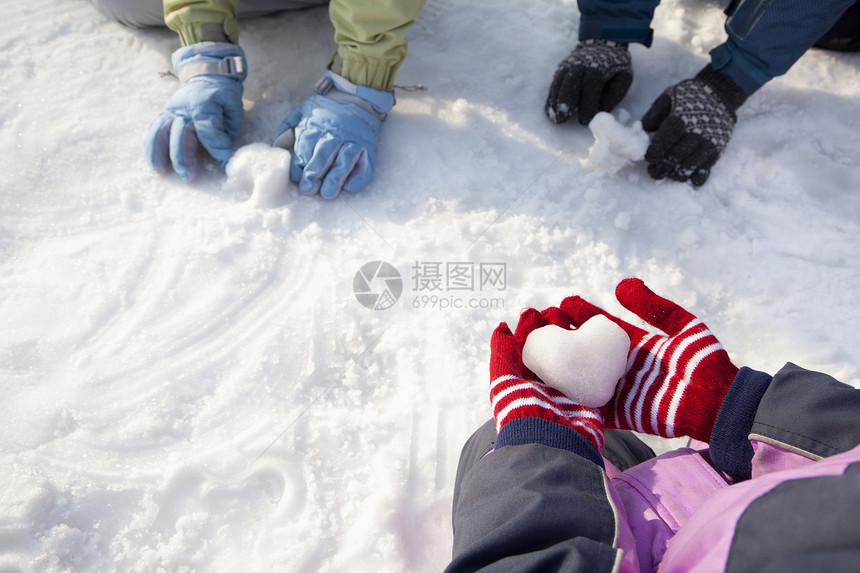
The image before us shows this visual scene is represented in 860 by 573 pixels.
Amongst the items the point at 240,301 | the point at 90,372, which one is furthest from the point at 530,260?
the point at 90,372

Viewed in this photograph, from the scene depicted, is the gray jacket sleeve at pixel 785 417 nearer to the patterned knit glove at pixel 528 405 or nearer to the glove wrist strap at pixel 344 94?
the patterned knit glove at pixel 528 405

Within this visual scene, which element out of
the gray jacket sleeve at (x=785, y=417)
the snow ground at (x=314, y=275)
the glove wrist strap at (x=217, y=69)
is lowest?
the snow ground at (x=314, y=275)

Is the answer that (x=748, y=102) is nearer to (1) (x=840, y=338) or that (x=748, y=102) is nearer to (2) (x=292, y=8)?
(1) (x=840, y=338)

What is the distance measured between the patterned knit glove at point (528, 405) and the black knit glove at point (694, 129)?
0.62m

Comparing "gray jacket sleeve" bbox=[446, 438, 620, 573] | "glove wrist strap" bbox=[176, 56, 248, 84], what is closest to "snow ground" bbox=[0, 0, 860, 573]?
"glove wrist strap" bbox=[176, 56, 248, 84]

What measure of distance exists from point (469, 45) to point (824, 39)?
111 cm

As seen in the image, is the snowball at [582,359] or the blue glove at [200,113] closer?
the snowball at [582,359]

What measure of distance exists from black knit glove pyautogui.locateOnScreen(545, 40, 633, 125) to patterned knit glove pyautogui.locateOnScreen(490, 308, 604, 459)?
2.35ft

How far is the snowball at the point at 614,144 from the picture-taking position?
125 centimetres

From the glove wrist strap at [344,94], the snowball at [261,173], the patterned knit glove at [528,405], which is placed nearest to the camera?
the patterned knit glove at [528,405]

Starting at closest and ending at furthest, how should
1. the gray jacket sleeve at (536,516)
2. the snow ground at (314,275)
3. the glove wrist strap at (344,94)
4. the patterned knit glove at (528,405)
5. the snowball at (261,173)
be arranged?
the gray jacket sleeve at (536,516) → the patterned knit glove at (528,405) → the snow ground at (314,275) → the snowball at (261,173) → the glove wrist strap at (344,94)

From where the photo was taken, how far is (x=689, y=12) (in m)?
1.69

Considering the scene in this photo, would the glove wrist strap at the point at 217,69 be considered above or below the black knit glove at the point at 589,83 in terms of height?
below

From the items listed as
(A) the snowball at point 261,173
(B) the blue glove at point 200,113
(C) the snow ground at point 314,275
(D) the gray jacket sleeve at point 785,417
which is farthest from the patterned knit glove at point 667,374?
(B) the blue glove at point 200,113
